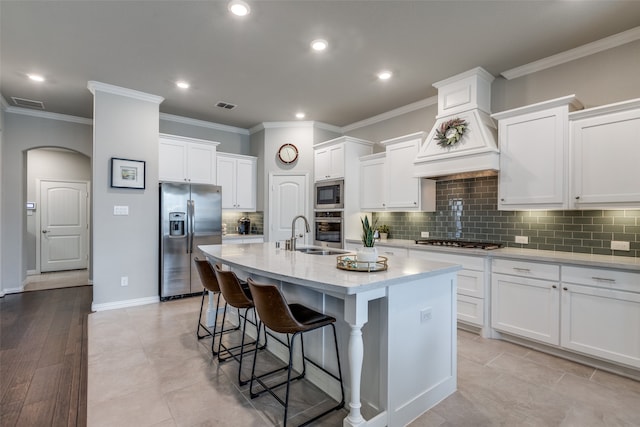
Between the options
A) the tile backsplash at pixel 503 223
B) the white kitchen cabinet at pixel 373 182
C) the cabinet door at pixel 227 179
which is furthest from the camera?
the cabinet door at pixel 227 179

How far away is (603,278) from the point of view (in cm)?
247

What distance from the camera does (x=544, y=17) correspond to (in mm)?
2541

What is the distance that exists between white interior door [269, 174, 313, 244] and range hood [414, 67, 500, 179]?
2186mm

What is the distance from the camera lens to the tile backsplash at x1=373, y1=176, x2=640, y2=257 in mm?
2859

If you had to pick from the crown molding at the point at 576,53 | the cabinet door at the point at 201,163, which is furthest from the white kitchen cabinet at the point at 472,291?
the cabinet door at the point at 201,163

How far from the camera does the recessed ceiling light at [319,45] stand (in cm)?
295

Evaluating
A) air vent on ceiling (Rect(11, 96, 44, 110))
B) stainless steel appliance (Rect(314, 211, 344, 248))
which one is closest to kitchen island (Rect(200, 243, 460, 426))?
stainless steel appliance (Rect(314, 211, 344, 248))

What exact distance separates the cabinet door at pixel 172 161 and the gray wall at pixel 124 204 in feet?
0.83

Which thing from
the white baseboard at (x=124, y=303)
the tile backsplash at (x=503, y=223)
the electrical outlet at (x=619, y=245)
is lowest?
the white baseboard at (x=124, y=303)

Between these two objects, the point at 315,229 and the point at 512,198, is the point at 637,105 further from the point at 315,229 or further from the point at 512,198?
the point at 315,229

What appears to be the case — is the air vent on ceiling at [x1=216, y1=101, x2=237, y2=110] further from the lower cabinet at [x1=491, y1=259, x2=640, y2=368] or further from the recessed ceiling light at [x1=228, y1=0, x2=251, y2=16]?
the lower cabinet at [x1=491, y1=259, x2=640, y2=368]

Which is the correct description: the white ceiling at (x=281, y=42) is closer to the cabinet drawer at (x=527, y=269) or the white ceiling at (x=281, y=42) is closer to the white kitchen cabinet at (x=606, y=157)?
the white kitchen cabinet at (x=606, y=157)

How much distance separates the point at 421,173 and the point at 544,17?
180cm

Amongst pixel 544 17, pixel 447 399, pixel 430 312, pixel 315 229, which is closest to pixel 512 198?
pixel 544 17
